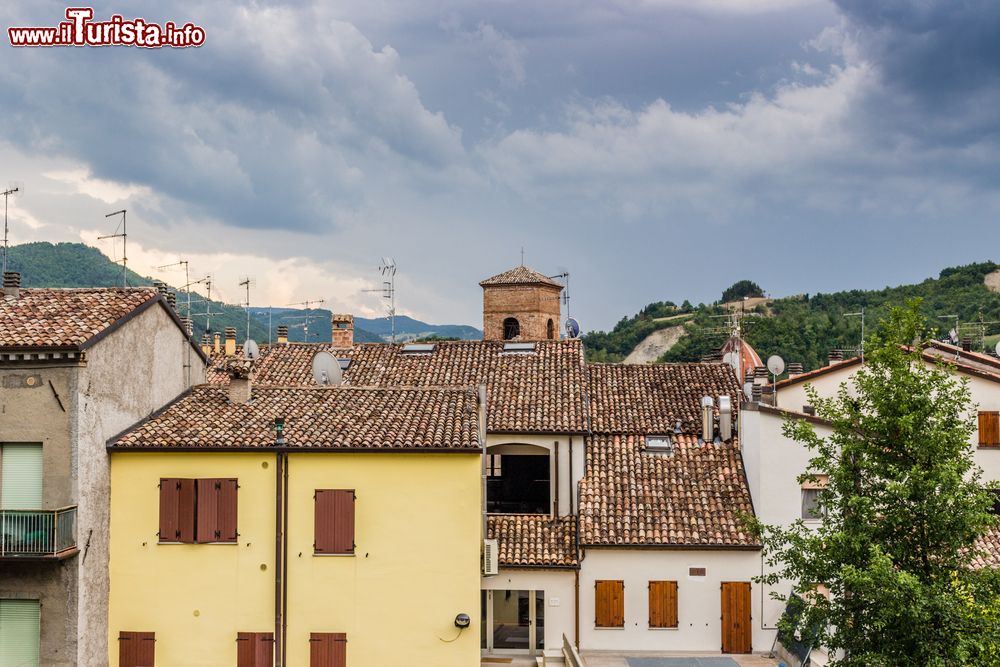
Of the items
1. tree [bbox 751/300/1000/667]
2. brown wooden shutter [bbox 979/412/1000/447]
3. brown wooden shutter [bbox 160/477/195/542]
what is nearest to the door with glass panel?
brown wooden shutter [bbox 160/477/195/542]

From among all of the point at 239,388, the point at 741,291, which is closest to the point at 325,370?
the point at 239,388

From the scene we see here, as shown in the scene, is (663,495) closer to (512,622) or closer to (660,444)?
(660,444)

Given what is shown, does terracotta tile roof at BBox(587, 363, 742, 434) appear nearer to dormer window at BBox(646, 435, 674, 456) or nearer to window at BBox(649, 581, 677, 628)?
dormer window at BBox(646, 435, 674, 456)

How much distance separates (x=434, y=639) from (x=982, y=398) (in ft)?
54.6

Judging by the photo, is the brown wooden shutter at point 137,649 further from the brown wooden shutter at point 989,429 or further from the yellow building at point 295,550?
the brown wooden shutter at point 989,429

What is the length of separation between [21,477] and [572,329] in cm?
2861

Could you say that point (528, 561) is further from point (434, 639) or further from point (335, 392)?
point (335, 392)

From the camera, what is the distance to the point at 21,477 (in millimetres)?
18422

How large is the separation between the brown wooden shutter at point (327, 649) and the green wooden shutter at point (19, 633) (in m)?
5.39

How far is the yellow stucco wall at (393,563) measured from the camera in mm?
19391

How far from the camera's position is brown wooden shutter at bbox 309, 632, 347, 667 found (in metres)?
19.4

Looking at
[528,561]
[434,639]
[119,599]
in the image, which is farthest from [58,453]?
[528,561]

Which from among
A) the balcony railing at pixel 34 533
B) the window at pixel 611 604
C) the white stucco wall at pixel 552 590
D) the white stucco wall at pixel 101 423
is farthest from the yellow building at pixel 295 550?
the window at pixel 611 604

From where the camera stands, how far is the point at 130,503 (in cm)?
1972
